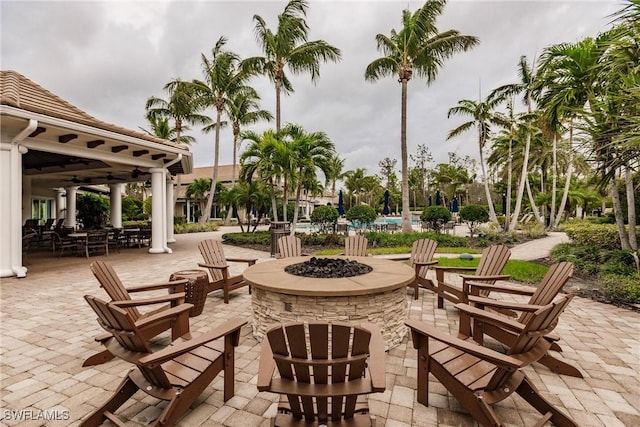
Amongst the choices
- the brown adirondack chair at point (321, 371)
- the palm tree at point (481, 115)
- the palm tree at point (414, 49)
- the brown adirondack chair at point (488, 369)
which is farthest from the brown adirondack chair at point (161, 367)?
the palm tree at point (481, 115)

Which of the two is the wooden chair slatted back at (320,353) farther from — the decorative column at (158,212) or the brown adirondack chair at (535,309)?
the decorative column at (158,212)

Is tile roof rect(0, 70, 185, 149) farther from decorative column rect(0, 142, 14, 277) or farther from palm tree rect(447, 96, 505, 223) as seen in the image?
palm tree rect(447, 96, 505, 223)

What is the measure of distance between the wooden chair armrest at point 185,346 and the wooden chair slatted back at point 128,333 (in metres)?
0.08

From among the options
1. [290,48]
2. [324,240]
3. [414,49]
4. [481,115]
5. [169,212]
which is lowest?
[324,240]

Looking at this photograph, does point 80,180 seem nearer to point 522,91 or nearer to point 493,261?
point 493,261

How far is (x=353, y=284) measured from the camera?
3.13 meters

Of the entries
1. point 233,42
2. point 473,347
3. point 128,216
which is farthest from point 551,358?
point 128,216

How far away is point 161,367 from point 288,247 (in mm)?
3749

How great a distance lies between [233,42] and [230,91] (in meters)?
3.34

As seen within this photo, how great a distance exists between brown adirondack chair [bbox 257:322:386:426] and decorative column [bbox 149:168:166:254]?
33.3 ft

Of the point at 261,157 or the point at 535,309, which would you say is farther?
the point at 261,157

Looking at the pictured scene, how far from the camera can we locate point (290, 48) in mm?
13500

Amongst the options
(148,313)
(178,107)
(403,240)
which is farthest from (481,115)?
(178,107)

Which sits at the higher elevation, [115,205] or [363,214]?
[115,205]
